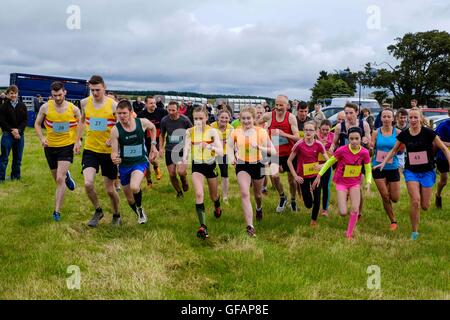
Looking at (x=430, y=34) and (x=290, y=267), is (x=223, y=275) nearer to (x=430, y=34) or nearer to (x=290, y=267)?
(x=290, y=267)

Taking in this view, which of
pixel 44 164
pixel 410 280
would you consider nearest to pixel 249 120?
pixel 410 280

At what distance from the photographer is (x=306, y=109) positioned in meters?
9.15

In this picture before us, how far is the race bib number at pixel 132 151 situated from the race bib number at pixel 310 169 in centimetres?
290

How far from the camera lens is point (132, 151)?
660 cm

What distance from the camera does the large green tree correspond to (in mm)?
56125

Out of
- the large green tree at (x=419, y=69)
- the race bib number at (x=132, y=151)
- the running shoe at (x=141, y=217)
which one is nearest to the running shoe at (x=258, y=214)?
the running shoe at (x=141, y=217)

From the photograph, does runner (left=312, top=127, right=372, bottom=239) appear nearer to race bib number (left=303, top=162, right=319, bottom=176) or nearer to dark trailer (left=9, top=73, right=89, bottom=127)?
race bib number (left=303, top=162, right=319, bottom=176)

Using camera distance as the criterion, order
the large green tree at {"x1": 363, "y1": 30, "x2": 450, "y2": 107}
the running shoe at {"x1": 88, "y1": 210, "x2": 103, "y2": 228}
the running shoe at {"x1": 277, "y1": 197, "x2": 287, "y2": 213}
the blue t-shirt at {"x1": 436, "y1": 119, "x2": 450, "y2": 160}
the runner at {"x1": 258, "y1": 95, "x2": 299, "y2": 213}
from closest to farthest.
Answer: the running shoe at {"x1": 88, "y1": 210, "x2": 103, "y2": 228} → the runner at {"x1": 258, "y1": 95, "x2": 299, "y2": 213} → the running shoe at {"x1": 277, "y1": 197, "x2": 287, "y2": 213} → the blue t-shirt at {"x1": 436, "y1": 119, "x2": 450, "y2": 160} → the large green tree at {"x1": 363, "y1": 30, "x2": 450, "y2": 107}

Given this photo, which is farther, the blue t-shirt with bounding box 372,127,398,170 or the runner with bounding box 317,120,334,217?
the runner with bounding box 317,120,334,217

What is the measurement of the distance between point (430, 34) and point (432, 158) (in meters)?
58.0

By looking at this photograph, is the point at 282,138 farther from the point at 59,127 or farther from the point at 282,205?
the point at 59,127

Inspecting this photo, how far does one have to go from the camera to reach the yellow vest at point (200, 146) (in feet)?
22.2

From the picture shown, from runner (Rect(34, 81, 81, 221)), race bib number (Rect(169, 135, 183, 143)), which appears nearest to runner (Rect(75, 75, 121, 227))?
runner (Rect(34, 81, 81, 221))

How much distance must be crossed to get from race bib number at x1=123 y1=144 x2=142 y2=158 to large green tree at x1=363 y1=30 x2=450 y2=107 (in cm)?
5774
